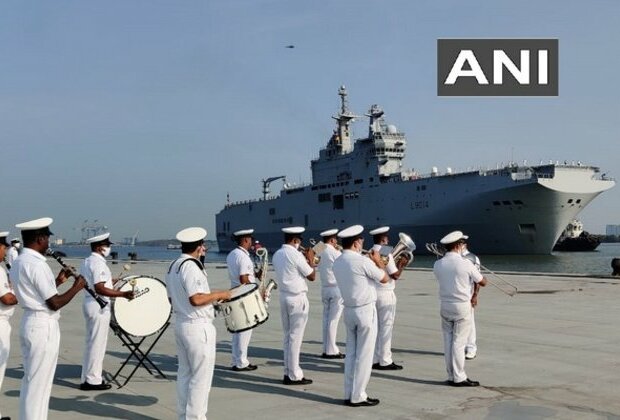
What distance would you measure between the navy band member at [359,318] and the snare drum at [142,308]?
213cm

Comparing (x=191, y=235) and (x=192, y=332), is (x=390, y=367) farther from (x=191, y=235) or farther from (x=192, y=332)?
(x=191, y=235)

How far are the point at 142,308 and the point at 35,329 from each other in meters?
2.13

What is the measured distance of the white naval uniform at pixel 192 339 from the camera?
5.31 metres

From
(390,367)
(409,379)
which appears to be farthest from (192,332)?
(390,367)

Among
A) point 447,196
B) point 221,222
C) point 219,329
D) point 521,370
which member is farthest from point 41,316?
point 221,222

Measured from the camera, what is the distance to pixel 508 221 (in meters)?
57.9

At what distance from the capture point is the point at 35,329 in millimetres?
5102

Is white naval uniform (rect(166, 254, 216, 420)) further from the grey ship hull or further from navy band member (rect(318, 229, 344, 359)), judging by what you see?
the grey ship hull

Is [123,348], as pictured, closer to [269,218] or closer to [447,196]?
[447,196]

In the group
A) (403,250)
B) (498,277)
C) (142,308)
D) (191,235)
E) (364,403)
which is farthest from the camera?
(498,277)

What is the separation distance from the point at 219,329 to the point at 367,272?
662 centimetres

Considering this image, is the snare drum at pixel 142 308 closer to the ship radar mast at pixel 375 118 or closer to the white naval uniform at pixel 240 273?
the white naval uniform at pixel 240 273

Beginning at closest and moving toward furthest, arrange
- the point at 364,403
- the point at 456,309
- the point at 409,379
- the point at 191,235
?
the point at 191,235 < the point at 364,403 < the point at 456,309 < the point at 409,379

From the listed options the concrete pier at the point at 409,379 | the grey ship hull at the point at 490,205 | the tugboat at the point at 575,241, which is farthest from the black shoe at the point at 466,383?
the tugboat at the point at 575,241
